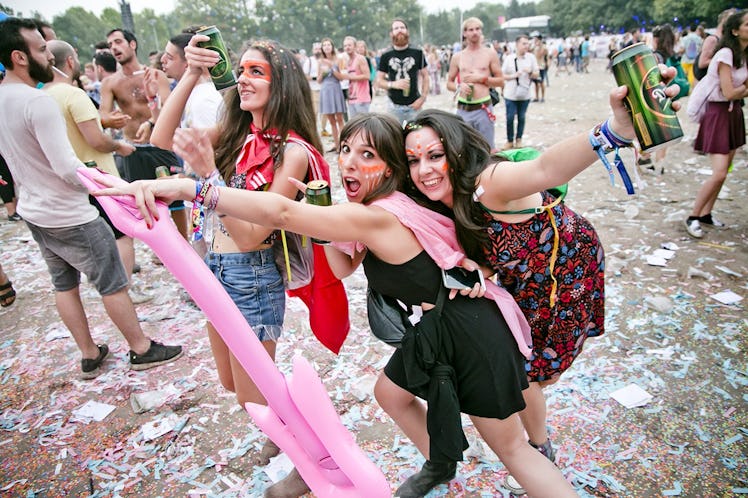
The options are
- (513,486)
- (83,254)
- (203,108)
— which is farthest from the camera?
(203,108)

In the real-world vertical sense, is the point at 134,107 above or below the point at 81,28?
below

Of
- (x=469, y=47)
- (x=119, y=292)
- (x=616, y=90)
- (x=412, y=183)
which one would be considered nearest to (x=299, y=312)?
(x=119, y=292)

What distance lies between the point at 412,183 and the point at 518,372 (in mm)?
948

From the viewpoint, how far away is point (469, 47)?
6.70 meters

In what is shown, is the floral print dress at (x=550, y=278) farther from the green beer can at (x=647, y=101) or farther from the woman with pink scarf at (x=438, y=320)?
the green beer can at (x=647, y=101)

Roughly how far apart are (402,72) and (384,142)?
5.74m

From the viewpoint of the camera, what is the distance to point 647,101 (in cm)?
141

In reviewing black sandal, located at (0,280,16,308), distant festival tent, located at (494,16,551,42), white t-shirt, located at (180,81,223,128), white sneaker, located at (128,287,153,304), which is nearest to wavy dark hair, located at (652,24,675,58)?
white t-shirt, located at (180,81,223,128)

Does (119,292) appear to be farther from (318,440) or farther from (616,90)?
(616,90)

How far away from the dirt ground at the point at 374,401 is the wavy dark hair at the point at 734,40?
5.76 ft

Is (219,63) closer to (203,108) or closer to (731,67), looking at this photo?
(203,108)

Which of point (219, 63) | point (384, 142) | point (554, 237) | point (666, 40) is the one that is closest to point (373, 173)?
point (384, 142)

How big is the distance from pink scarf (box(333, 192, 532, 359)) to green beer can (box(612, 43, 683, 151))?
78 centimetres

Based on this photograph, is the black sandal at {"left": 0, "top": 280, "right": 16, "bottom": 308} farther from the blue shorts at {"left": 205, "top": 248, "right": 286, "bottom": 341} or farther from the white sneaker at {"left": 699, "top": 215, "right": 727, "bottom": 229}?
the white sneaker at {"left": 699, "top": 215, "right": 727, "bottom": 229}
